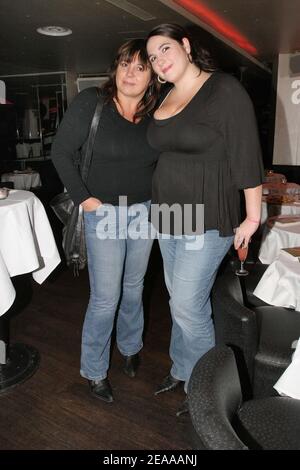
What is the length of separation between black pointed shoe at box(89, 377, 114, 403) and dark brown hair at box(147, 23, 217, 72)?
4.67 feet

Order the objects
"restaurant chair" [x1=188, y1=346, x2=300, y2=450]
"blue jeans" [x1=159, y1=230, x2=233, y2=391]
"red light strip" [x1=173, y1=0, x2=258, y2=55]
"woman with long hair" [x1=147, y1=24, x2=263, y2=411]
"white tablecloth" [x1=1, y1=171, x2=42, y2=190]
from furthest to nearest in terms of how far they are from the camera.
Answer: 1. "white tablecloth" [x1=1, y1=171, x2=42, y2=190]
2. "red light strip" [x1=173, y1=0, x2=258, y2=55]
3. "blue jeans" [x1=159, y1=230, x2=233, y2=391]
4. "woman with long hair" [x1=147, y1=24, x2=263, y2=411]
5. "restaurant chair" [x1=188, y1=346, x2=300, y2=450]

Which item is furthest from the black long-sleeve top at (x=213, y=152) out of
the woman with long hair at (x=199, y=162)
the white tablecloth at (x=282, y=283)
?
the white tablecloth at (x=282, y=283)

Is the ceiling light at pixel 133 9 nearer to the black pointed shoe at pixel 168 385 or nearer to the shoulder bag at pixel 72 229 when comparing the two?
the shoulder bag at pixel 72 229

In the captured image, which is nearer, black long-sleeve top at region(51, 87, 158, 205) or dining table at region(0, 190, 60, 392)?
black long-sleeve top at region(51, 87, 158, 205)

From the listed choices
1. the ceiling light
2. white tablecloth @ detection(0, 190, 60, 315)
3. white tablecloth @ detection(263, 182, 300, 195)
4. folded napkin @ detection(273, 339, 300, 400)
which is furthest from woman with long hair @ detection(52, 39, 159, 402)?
the ceiling light

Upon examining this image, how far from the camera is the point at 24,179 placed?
6.15m

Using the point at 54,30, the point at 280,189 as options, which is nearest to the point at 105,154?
the point at 280,189

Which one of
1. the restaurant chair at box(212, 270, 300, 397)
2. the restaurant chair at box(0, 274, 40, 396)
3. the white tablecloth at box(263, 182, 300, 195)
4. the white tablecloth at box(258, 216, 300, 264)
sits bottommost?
the restaurant chair at box(0, 274, 40, 396)

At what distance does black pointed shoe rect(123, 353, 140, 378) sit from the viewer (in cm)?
202

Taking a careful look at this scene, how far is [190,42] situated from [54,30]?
4.23 meters

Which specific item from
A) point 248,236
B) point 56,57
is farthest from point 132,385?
point 56,57

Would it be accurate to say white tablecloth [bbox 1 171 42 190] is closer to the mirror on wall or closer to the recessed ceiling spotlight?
the recessed ceiling spotlight

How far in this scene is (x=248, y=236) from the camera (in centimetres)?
A: 142
